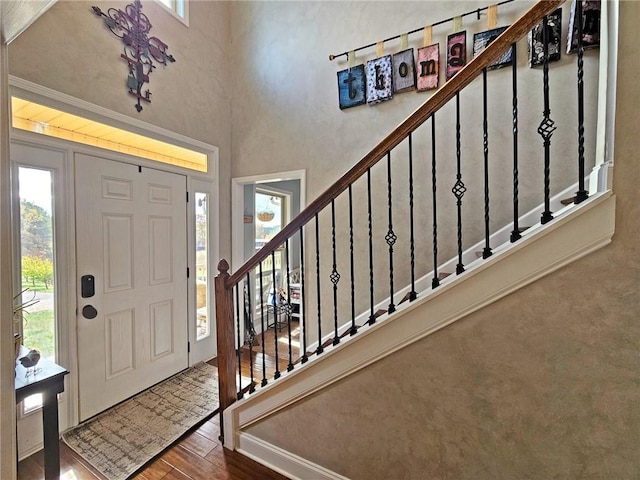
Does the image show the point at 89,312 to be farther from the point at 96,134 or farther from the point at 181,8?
the point at 181,8

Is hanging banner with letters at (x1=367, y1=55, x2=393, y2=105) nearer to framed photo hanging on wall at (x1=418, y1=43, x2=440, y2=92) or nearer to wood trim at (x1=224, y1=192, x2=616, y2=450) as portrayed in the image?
framed photo hanging on wall at (x1=418, y1=43, x2=440, y2=92)

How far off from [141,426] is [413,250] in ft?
7.43

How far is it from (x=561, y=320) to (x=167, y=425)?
8.09 ft

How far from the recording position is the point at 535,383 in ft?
3.61

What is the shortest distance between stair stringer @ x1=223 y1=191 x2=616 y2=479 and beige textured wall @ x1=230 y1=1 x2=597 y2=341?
1189 millimetres

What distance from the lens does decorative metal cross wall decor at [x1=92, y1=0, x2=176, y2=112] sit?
7.66 feet

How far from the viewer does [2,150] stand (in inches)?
31.5

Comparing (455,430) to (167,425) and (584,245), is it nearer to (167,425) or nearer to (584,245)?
(584,245)

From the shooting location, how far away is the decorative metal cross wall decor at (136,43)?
234 centimetres

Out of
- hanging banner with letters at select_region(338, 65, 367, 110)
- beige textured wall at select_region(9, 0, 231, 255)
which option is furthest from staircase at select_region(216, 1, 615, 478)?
beige textured wall at select_region(9, 0, 231, 255)

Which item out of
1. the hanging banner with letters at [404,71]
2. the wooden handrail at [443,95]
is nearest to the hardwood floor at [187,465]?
the wooden handrail at [443,95]

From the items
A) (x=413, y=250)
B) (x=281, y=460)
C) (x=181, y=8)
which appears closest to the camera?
(x=413, y=250)

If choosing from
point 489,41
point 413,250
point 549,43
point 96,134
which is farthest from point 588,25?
point 96,134

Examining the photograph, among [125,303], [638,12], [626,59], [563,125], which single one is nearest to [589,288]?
[626,59]
